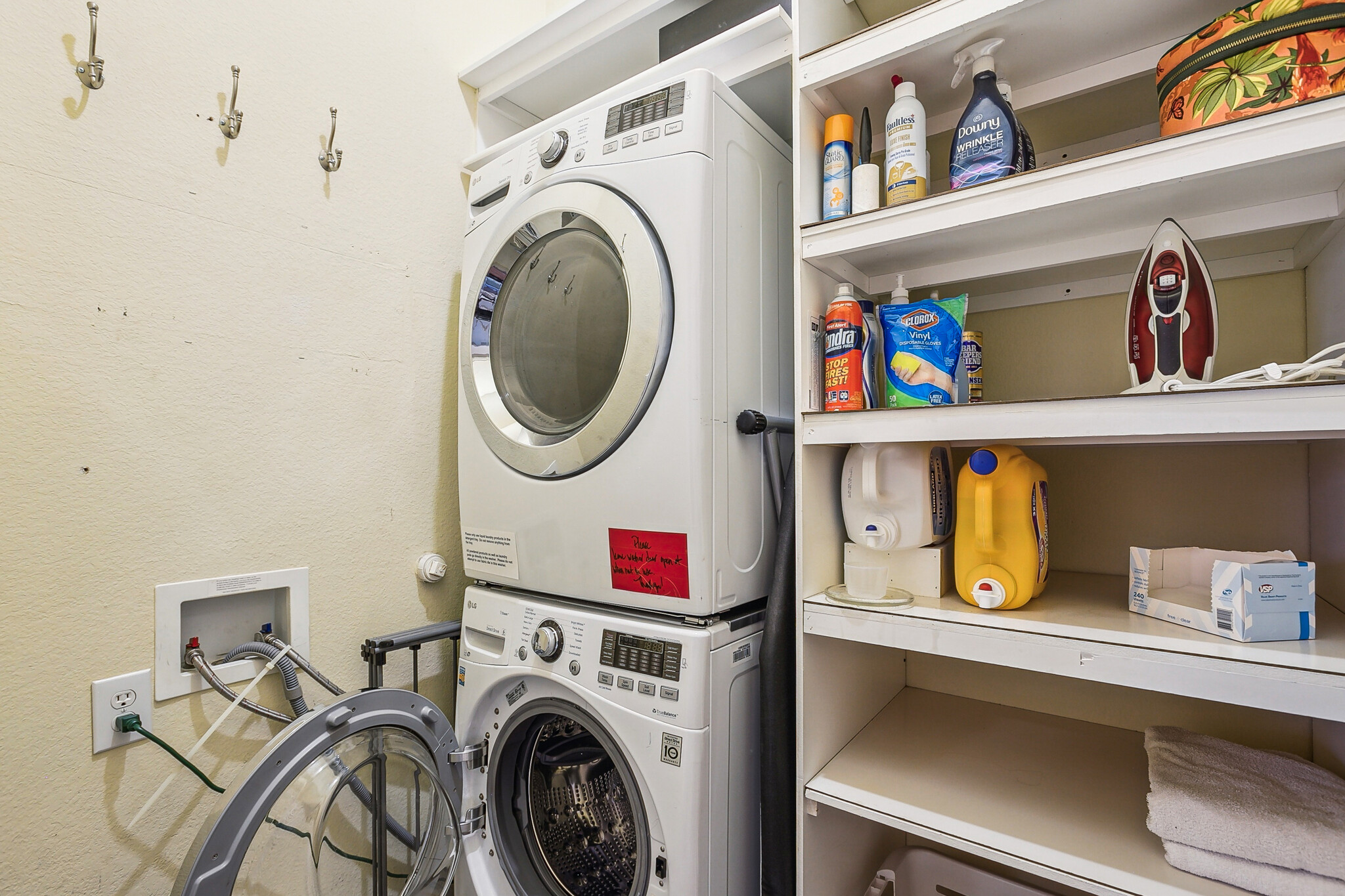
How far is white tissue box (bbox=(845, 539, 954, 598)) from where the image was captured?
Answer: 112 centimetres

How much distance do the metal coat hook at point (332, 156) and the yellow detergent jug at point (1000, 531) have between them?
1.52 metres

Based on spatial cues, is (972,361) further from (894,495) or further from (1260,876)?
(1260,876)

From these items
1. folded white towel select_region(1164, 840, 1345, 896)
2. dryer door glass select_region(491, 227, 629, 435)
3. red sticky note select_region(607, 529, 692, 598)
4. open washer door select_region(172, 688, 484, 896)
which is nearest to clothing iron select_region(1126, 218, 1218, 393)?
folded white towel select_region(1164, 840, 1345, 896)

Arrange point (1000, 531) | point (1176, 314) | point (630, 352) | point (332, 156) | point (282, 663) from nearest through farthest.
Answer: point (1176, 314) → point (1000, 531) → point (630, 352) → point (282, 663) → point (332, 156)

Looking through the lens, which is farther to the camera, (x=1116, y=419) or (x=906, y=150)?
(x=906, y=150)

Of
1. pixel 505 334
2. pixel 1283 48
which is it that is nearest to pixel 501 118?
pixel 505 334

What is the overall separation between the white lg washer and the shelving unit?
0.14 m

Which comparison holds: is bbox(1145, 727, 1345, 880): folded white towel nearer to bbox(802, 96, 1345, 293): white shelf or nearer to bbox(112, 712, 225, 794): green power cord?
bbox(802, 96, 1345, 293): white shelf

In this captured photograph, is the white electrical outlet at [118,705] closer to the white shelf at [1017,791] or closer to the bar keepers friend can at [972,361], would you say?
the white shelf at [1017,791]

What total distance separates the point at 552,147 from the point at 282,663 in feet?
4.06

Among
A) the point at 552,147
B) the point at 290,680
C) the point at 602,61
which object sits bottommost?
the point at 290,680

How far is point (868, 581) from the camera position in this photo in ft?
3.75

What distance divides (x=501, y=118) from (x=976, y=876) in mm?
2327

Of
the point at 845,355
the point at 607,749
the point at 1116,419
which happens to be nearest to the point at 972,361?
the point at 845,355
